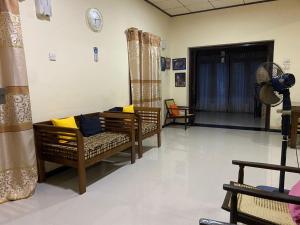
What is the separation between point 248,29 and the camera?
17.9 ft

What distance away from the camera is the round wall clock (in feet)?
12.0

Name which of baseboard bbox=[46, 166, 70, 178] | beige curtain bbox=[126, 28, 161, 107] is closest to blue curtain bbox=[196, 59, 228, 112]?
beige curtain bbox=[126, 28, 161, 107]

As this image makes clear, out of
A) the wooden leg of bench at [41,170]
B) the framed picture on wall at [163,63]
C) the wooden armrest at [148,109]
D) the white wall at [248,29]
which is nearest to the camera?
the wooden leg of bench at [41,170]

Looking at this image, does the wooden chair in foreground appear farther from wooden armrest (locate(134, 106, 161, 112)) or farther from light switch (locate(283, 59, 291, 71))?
light switch (locate(283, 59, 291, 71))

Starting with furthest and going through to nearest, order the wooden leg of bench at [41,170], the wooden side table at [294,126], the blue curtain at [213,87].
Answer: the blue curtain at [213,87], the wooden side table at [294,126], the wooden leg of bench at [41,170]

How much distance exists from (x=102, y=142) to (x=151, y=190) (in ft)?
2.88

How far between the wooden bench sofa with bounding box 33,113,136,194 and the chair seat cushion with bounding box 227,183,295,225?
5.42 feet

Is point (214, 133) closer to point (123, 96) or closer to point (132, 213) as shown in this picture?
point (123, 96)

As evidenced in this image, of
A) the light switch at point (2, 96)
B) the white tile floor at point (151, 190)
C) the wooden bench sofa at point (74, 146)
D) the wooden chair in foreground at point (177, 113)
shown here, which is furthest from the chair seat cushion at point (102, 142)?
the wooden chair in foreground at point (177, 113)

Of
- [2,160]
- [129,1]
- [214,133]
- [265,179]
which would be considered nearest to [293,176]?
[265,179]

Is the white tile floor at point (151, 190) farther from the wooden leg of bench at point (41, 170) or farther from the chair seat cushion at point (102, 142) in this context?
the chair seat cushion at point (102, 142)

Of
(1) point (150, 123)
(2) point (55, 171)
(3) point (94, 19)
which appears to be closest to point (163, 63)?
(1) point (150, 123)

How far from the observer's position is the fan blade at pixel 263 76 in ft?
7.12

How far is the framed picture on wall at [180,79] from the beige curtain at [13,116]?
452 cm
